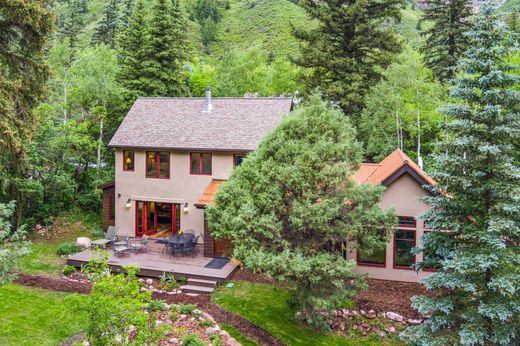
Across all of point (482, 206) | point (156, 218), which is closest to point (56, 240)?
point (156, 218)

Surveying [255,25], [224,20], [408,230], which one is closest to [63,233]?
[408,230]

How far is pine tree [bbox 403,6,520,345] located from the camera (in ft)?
30.1

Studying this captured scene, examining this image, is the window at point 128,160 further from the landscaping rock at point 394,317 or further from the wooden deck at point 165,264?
the landscaping rock at point 394,317

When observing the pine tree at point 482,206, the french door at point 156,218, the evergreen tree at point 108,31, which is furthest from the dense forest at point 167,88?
the evergreen tree at point 108,31

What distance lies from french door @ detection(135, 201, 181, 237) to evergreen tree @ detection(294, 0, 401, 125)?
11765 millimetres

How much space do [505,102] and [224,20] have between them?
251 ft

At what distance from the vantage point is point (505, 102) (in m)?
9.64

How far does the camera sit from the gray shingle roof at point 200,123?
1969 centimetres

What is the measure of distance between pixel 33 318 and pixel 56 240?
8.34 meters

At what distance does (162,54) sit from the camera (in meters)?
28.1

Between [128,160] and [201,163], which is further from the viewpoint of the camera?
[128,160]

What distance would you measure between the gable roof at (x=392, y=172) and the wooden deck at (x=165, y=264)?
682cm

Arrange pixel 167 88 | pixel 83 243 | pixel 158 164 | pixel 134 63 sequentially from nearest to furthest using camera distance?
pixel 83 243 < pixel 158 164 < pixel 134 63 < pixel 167 88

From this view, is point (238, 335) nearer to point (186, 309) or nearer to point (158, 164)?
point (186, 309)
